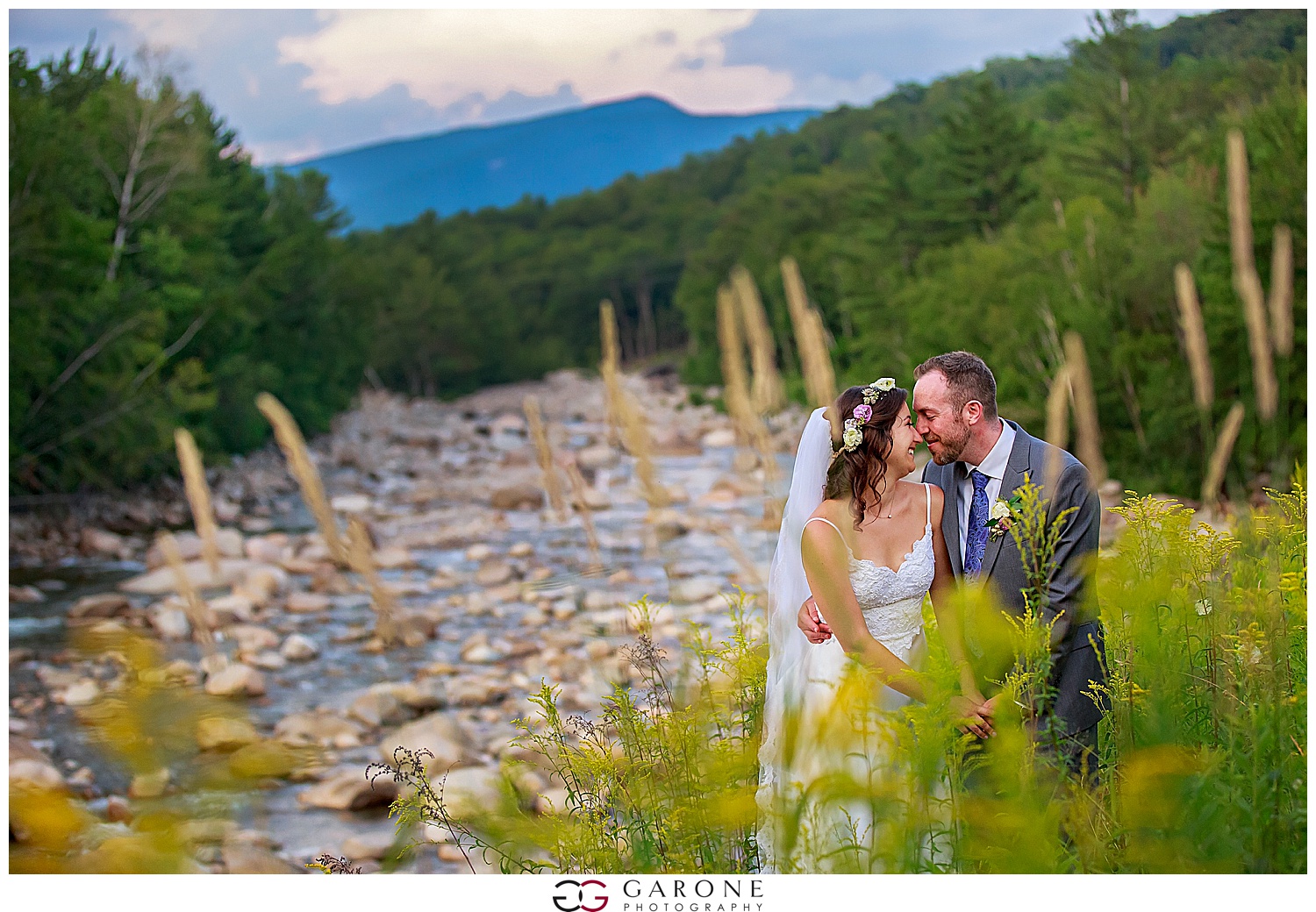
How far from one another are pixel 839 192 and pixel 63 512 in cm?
2389

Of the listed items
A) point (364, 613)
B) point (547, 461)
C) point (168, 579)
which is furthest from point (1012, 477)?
point (168, 579)

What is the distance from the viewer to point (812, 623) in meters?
2.44

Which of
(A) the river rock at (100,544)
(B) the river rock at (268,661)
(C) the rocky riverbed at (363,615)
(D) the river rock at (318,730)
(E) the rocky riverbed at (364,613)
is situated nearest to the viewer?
(C) the rocky riverbed at (363,615)

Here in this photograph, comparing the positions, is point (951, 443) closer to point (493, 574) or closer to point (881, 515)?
point (881, 515)

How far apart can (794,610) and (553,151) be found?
366cm

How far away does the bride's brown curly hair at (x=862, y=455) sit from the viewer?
2412 millimetres

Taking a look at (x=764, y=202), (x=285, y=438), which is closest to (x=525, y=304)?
(x=764, y=202)

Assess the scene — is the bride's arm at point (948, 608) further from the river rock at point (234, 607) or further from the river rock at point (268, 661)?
the river rock at point (234, 607)

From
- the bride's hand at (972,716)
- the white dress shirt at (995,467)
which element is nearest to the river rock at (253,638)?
the white dress shirt at (995,467)

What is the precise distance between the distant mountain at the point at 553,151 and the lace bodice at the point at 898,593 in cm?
215

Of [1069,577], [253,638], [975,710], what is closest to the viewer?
[975,710]

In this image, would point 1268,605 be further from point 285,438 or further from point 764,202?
point 764,202

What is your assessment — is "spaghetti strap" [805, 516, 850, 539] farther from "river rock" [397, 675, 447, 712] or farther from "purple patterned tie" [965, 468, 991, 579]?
"river rock" [397, 675, 447, 712]
